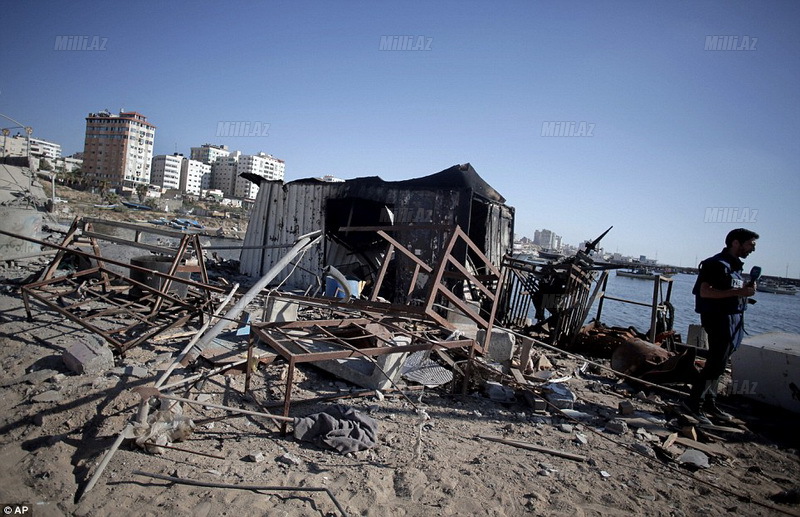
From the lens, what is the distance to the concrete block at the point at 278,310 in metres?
5.64

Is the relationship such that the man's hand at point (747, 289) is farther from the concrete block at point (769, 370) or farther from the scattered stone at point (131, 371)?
the scattered stone at point (131, 371)

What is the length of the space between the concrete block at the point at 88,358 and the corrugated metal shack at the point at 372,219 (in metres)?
5.38

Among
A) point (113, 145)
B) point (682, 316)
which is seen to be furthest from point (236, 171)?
point (682, 316)

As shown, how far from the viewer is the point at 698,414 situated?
16.6ft

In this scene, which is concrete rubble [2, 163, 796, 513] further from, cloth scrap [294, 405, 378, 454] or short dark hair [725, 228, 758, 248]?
short dark hair [725, 228, 758, 248]

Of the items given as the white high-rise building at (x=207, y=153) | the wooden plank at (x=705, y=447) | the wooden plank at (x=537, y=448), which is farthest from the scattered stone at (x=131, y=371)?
the white high-rise building at (x=207, y=153)

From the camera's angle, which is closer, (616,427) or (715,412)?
(616,427)

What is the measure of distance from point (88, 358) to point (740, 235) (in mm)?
7785

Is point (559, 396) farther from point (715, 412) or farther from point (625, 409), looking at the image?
point (715, 412)

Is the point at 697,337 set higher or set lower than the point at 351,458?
higher

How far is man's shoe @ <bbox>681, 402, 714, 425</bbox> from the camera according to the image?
4.97m

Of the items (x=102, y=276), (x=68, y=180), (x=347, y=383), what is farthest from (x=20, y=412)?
(x=68, y=180)

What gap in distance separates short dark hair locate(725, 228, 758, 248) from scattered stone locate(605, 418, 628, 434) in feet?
8.72

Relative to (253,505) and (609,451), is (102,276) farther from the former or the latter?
(609,451)
